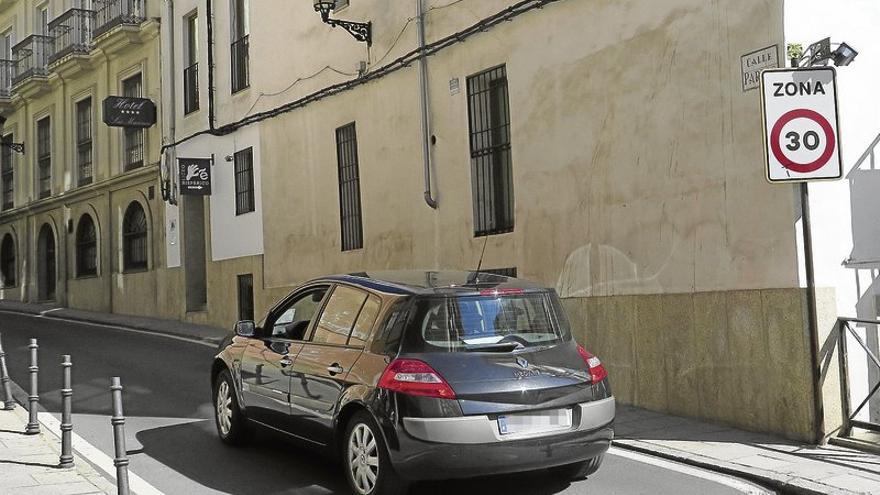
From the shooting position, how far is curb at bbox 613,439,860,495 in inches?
240

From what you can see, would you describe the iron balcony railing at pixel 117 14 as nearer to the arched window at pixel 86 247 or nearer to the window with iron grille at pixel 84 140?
the window with iron grille at pixel 84 140

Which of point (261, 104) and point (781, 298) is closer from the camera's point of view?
point (781, 298)

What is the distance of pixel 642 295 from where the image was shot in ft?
30.3

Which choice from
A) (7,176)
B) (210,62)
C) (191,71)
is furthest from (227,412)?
(7,176)

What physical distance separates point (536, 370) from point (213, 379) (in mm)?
3618

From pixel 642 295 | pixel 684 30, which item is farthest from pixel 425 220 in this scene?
pixel 684 30

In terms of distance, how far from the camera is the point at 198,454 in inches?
295

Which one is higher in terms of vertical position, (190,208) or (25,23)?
(25,23)

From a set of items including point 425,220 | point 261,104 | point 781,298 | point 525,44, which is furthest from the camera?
point 261,104

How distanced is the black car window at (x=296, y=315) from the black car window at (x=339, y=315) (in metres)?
0.21

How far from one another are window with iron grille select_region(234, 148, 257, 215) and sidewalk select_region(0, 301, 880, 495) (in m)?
8.92

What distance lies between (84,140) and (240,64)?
372 inches

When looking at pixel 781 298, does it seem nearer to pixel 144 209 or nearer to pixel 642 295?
pixel 642 295

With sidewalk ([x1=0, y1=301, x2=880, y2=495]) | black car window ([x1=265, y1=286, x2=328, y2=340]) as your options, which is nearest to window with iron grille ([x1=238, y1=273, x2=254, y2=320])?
sidewalk ([x1=0, y1=301, x2=880, y2=495])
